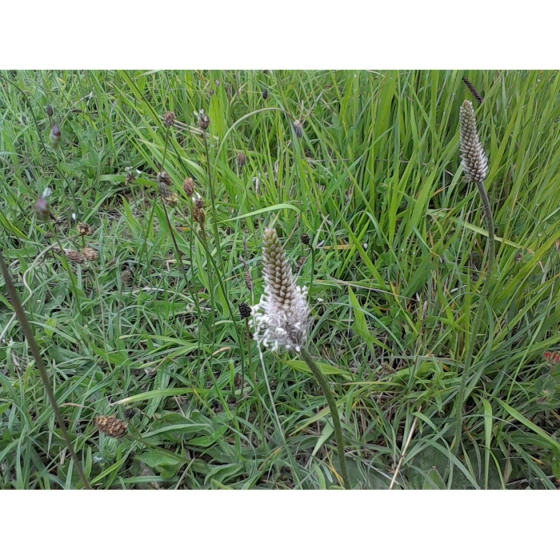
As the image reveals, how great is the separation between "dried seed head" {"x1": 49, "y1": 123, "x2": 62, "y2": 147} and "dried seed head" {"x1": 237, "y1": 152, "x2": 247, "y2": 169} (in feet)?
1.16

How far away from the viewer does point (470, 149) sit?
→ 2.83ft

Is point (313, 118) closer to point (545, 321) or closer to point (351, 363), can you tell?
point (351, 363)

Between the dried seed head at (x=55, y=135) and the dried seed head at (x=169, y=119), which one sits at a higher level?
the dried seed head at (x=169, y=119)

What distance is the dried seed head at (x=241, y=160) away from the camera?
3.27 ft

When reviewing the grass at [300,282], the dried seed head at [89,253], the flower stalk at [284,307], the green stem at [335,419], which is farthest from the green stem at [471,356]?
the dried seed head at [89,253]

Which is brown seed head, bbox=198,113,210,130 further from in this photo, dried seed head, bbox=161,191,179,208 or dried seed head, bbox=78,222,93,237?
dried seed head, bbox=78,222,93,237

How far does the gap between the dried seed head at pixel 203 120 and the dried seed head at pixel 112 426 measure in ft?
1.82

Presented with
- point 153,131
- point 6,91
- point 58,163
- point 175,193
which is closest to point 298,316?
point 175,193

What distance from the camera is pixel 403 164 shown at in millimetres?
998

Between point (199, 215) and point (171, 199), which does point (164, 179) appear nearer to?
point (171, 199)

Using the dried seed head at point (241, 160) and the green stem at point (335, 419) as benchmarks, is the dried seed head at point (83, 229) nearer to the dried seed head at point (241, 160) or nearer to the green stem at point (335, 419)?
the dried seed head at point (241, 160)

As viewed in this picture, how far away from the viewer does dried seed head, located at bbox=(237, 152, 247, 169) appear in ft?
3.27

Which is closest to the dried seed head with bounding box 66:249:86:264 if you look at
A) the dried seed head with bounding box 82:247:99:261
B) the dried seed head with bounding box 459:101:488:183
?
the dried seed head with bounding box 82:247:99:261

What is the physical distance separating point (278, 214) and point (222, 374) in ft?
1.08
